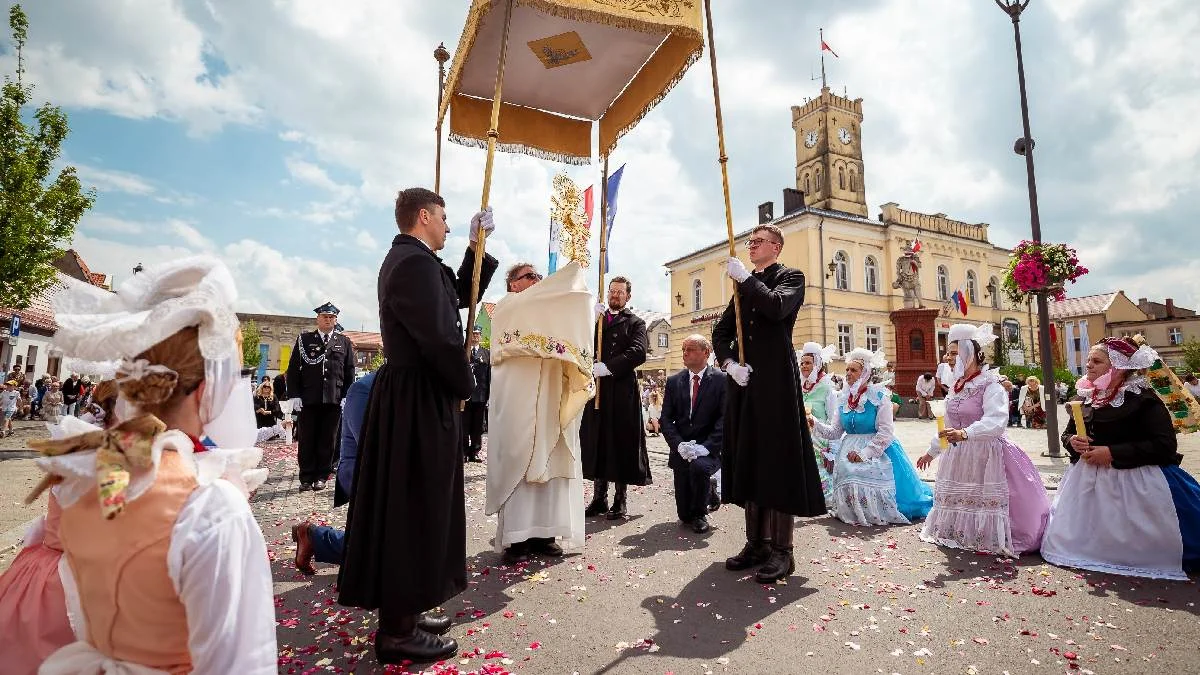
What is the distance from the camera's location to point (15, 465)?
30.8ft

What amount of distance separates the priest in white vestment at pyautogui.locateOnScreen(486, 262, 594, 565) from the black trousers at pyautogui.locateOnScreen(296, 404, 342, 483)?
4.25 metres

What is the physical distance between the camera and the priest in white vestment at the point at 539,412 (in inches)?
173

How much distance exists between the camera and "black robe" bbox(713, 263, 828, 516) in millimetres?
4043

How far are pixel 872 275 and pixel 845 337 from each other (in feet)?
15.8

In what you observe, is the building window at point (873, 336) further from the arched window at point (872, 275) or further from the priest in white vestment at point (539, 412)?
the priest in white vestment at point (539, 412)

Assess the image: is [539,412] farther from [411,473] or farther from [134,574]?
[134,574]

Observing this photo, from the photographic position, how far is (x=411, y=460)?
2.84 metres

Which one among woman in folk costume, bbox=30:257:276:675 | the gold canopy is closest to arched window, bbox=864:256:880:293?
the gold canopy

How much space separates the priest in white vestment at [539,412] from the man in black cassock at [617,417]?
4.41 feet

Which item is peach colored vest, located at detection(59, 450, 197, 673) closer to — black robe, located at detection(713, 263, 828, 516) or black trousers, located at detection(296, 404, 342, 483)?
black robe, located at detection(713, 263, 828, 516)

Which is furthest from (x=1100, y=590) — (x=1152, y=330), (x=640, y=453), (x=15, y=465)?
(x=1152, y=330)

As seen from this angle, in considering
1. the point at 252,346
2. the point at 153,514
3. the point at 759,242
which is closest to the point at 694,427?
the point at 759,242

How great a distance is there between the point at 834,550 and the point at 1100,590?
169 centimetres

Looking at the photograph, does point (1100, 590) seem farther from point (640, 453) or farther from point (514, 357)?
point (514, 357)
